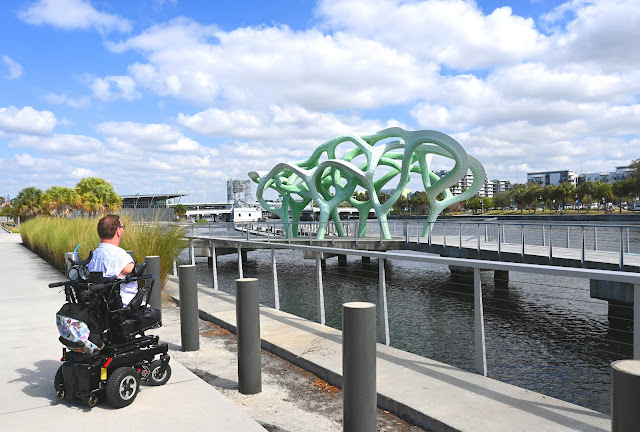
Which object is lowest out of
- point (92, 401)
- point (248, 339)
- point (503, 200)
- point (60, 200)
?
point (92, 401)

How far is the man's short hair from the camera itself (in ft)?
13.9

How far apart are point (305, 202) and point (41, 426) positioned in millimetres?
37000

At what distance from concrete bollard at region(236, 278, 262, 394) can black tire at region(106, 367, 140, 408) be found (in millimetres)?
873

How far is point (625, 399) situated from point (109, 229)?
3815 millimetres

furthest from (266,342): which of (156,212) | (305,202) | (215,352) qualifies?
(305,202)

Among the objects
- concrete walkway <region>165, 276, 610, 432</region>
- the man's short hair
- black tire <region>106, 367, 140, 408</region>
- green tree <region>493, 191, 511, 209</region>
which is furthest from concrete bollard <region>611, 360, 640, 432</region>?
→ green tree <region>493, 191, 511, 209</region>

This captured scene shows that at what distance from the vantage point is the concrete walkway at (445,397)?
3.45 m

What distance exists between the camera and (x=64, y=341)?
3869mm

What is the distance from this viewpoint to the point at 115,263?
13.5 feet

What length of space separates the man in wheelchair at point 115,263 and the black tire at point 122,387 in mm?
416

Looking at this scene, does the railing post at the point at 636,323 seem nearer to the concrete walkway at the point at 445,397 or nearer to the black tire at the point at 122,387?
the concrete walkway at the point at 445,397

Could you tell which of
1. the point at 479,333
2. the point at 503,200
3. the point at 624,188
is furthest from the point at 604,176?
the point at 479,333

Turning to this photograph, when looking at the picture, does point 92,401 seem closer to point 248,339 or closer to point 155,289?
point 248,339

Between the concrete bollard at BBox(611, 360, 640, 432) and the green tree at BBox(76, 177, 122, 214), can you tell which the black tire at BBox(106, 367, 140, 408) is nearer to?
the concrete bollard at BBox(611, 360, 640, 432)
